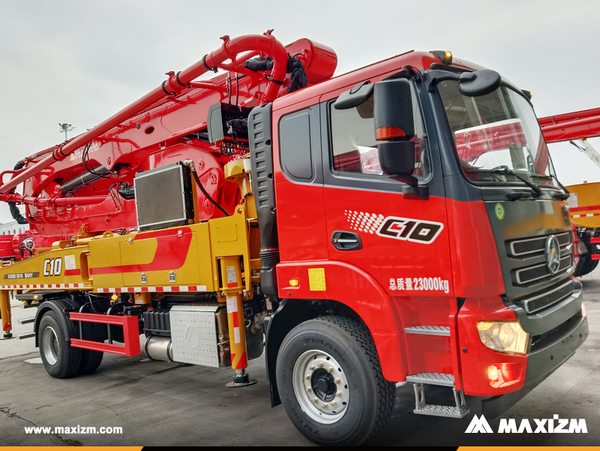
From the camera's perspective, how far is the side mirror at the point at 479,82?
311 cm

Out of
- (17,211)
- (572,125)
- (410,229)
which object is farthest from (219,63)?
(572,125)

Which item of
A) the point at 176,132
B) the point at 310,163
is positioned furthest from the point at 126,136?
the point at 310,163

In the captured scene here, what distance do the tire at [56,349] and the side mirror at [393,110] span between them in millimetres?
5319

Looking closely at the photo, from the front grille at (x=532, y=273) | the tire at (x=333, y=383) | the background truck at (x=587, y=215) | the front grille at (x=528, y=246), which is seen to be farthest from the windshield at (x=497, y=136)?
the background truck at (x=587, y=215)

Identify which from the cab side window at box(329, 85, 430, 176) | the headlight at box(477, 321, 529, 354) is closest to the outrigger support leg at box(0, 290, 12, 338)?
the cab side window at box(329, 85, 430, 176)

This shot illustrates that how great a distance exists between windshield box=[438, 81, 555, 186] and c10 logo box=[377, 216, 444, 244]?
0.40 metres

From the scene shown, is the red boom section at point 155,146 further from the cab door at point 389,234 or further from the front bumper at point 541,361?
the front bumper at point 541,361

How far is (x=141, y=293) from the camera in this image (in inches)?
239

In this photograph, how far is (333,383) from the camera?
374 cm

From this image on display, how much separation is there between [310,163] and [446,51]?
1236mm

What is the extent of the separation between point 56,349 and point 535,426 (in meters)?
5.94

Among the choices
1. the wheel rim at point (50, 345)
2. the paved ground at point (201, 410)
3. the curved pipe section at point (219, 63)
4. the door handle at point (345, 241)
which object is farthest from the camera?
the wheel rim at point (50, 345)

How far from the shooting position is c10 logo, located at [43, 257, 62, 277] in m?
7.05

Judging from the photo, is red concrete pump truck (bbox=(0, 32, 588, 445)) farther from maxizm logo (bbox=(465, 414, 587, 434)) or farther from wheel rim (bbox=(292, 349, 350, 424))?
maxizm logo (bbox=(465, 414, 587, 434))
